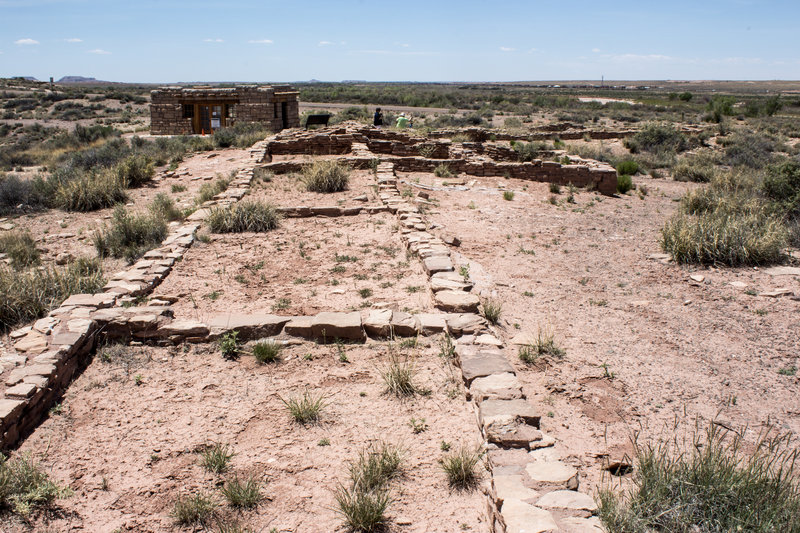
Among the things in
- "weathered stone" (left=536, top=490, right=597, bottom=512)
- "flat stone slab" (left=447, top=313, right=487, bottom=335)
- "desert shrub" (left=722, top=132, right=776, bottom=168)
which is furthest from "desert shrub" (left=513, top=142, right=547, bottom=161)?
"weathered stone" (left=536, top=490, right=597, bottom=512)

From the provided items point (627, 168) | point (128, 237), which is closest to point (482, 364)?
point (128, 237)

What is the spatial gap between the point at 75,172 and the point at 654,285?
40.2 ft

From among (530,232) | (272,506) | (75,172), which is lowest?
(272,506)

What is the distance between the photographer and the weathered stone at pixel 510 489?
9.90 ft

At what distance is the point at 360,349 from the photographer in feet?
16.8

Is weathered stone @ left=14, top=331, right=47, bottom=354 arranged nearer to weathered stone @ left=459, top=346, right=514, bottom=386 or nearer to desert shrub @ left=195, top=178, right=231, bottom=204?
weathered stone @ left=459, top=346, right=514, bottom=386

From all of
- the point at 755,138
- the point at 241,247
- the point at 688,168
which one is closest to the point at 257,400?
the point at 241,247

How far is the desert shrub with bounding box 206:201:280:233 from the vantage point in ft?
28.7

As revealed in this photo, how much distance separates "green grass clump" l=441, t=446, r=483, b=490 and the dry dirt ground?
86 mm

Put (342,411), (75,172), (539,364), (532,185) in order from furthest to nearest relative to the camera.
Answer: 1. (532,185)
2. (75,172)
3. (539,364)
4. (342,411)

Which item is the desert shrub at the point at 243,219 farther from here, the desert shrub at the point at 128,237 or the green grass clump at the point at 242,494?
the green grass clump at the point at 242,494

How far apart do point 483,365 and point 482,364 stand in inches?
0.8

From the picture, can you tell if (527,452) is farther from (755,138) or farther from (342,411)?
(755,138)

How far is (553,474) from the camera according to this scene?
10.6 feet
